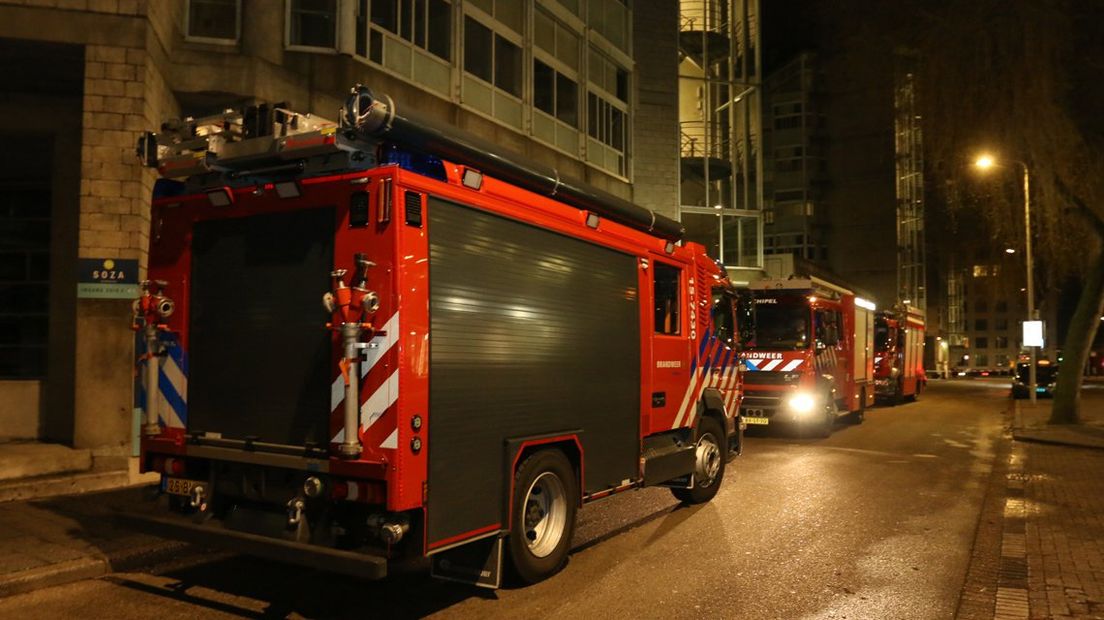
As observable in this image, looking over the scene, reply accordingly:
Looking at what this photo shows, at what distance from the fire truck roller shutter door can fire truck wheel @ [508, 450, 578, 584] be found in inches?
9.0

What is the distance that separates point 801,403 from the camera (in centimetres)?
1533

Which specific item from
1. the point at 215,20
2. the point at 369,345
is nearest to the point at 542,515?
the point at 369,345

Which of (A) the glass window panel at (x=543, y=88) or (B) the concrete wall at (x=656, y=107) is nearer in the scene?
(A) the glass window panel at (x=543, y=88)

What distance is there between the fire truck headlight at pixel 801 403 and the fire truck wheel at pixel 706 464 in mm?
6619

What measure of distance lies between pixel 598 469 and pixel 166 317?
3522 mm

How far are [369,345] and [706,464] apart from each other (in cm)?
535

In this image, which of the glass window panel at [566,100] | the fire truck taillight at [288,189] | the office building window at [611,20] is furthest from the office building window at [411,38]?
the fire truck taillight at [288,189]

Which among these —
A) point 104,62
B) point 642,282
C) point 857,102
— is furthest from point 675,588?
point 857,102

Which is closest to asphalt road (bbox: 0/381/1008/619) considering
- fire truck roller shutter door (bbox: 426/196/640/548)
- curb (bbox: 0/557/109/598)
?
curb (bbox: 0/557/109/598)

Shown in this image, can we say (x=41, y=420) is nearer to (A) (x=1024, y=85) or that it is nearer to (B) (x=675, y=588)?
(B) (x=675, y=588)

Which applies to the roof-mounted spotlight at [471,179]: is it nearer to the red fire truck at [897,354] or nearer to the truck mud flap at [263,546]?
the truck mud flap at [263,546]

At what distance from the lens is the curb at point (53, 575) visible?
5.59 metres

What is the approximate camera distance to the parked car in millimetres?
30844

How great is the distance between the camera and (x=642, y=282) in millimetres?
7379
